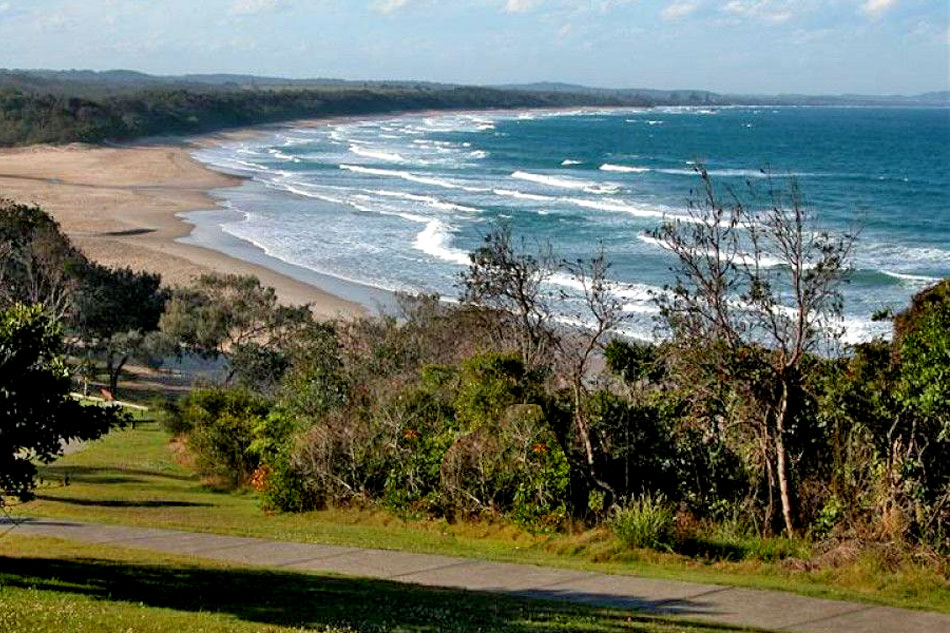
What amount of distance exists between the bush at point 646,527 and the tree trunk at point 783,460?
137cm

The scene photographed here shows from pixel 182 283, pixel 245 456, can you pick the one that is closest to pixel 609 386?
pixel 245 456

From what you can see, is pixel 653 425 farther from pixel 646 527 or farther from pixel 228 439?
pixel 228 439

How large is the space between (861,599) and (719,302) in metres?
4.41

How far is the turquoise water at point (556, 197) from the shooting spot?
47.4 metres

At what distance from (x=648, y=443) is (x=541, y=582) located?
13.1 ft

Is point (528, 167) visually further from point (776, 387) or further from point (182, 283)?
point (776, 387)

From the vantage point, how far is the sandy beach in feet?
154

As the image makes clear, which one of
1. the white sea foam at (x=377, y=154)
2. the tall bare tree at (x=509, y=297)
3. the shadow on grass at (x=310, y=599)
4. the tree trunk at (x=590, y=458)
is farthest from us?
the white sea foam at (x=377, y=154)

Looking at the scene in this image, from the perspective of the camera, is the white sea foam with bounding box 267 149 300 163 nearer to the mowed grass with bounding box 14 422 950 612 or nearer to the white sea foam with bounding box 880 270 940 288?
the white sea foam with bounding box 880 270 940 288

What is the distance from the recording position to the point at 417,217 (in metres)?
64.2

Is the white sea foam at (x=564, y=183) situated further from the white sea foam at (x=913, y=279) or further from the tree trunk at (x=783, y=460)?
the tree trunk at (x=783, y=460)

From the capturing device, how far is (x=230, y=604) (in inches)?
449

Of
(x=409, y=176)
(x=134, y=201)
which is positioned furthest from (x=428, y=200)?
(x=409, y=176)

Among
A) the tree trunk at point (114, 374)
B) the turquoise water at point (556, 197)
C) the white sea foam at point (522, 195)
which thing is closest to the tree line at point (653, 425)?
the turquoise water at point (556, 197)
